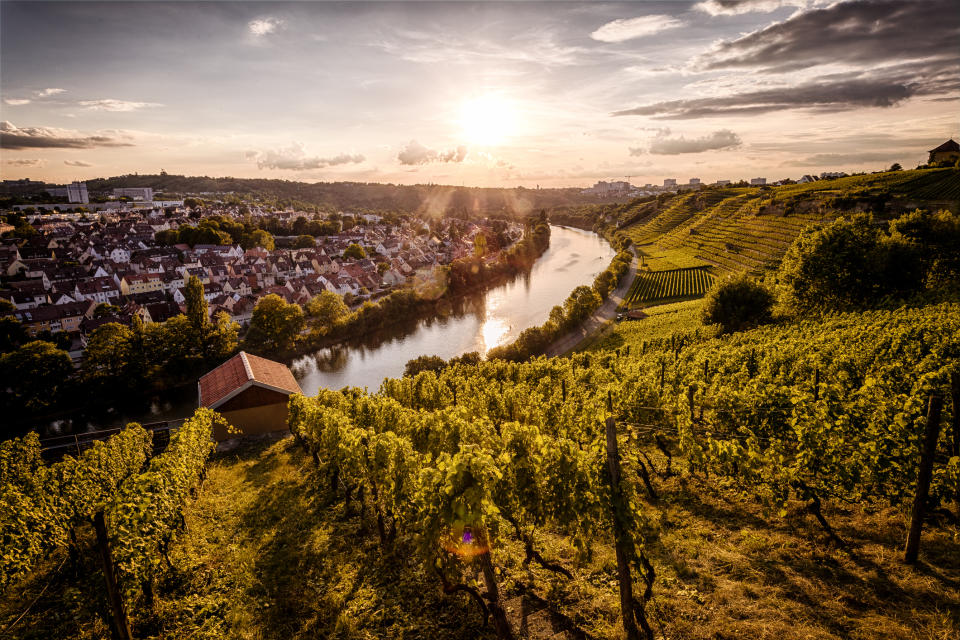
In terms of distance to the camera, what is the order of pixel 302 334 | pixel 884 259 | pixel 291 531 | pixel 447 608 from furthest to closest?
pixel 302 334 < pixel 884 259 < pixel 291 531 < pixel 447 608

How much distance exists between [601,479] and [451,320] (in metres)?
49.9

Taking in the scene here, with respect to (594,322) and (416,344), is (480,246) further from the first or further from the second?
(416,344)

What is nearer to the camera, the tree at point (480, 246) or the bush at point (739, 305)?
the bush at point (739, 305)

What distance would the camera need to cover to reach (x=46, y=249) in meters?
77.8

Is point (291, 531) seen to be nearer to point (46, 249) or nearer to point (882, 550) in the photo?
point (882, 550)

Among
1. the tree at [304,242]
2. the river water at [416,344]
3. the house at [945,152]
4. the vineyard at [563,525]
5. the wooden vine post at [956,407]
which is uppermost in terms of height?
the house at [945,152]

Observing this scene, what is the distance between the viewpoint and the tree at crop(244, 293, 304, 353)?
43.8 metres

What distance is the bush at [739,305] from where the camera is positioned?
3425 centimetres

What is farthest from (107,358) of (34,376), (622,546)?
(622,546)

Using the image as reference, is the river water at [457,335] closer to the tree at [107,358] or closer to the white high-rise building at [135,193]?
the tree at [107,358]

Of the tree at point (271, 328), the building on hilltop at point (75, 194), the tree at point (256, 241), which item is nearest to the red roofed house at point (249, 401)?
the tree at point (271, 328)

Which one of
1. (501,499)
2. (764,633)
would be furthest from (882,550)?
(501,499)

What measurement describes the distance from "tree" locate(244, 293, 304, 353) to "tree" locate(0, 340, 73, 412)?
13994 mm

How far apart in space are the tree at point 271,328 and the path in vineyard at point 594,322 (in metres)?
A: 27.3
